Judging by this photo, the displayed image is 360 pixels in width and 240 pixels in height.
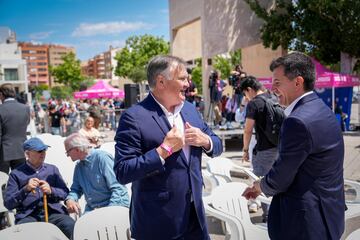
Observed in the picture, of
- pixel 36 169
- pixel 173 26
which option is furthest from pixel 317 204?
pixel 173 26

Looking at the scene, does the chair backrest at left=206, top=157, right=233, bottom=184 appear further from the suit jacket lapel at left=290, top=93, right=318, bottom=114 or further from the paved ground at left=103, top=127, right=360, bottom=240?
the suit jacket lapel at left=290, top=93, right=318, bottom=114

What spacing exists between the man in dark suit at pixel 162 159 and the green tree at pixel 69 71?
65.9m

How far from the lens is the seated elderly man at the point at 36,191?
378 cm

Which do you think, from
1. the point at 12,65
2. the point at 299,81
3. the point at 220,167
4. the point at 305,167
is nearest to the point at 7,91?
the point at 220,167

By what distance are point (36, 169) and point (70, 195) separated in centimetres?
56

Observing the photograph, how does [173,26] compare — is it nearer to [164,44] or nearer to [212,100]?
[212,100]

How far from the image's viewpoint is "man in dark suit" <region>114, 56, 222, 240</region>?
6.85ft

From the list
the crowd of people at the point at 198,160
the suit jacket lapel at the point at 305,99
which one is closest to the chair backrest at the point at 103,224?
the crowd of people at the point at 198,160

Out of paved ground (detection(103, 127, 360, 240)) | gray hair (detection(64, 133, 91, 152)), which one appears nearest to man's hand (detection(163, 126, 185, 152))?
gray hair (detection(64, 133, 91, 152))

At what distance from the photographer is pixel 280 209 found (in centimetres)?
218

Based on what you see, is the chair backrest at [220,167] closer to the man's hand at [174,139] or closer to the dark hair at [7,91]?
the dark hair at [7,91]

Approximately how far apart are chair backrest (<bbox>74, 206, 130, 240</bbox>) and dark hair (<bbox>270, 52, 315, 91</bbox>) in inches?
65.5

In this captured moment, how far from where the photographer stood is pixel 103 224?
297 cm

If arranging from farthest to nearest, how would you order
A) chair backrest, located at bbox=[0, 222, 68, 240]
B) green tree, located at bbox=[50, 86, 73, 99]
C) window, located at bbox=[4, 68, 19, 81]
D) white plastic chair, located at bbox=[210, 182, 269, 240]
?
window, located at bbox=[4, 68, 19, 81] → green tree, located at bbox=[50, 86, 73, 99] → white plastic chair, located at bbox=[210, 182, 269, 240] → chair backrest, located at bbox=[0, 222, 68, 240]
